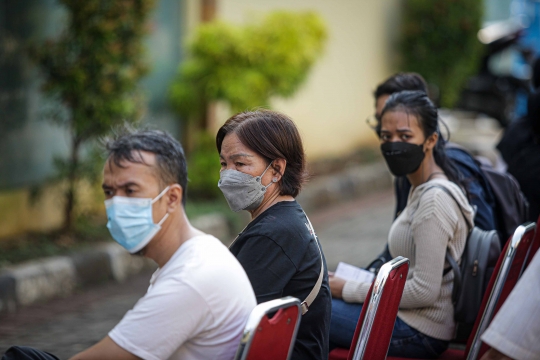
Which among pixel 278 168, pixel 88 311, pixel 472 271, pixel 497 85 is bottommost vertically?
pixel 88 311

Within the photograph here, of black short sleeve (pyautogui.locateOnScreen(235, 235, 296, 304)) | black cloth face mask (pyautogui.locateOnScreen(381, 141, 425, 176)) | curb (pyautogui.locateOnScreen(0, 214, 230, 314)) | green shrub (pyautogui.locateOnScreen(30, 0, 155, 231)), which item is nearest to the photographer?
black short sleeve (pyautogui.locateOnScreen(235, 235, 296, 304))

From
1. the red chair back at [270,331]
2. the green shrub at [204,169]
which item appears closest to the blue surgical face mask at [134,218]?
the red chair back at [270,331]

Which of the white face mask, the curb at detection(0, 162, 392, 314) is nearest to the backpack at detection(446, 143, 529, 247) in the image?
the white face mask

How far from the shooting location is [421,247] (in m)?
3.27

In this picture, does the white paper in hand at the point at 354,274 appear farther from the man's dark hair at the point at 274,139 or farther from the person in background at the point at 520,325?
the person in background at the point at 520,325

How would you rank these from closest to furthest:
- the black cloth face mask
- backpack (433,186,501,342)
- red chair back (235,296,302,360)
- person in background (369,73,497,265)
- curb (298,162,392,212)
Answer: red chair back (235,296,302,360) → backpack (433,186,501,342) → the black cloth face mask → person in background (369,73,497,265) → curb (298,162,392,212)

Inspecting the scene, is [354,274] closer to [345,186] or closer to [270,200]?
[270,200]

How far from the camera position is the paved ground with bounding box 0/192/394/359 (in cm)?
498

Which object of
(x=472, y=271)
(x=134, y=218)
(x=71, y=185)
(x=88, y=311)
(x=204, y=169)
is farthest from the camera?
(x=204, y=169)

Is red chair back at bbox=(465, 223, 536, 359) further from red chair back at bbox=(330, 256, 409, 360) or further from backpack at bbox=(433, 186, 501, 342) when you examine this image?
red chair back at bbox=(330, 256, 409, 360)

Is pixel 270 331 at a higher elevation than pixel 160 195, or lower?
lower

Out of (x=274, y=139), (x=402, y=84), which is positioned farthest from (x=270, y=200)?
(x=402, y=84)

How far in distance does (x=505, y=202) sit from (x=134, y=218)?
7.31ft

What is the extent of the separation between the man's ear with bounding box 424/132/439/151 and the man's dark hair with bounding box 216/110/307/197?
101cm
